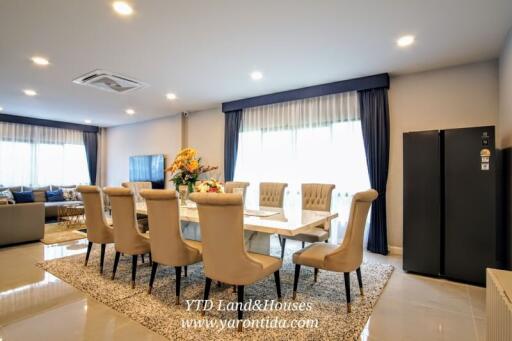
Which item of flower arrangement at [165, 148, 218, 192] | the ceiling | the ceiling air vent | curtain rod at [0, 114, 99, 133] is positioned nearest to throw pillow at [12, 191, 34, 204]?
curtain rod at [0, 114, 99, 133]

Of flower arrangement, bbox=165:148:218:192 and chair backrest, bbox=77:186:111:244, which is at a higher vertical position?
flower arrangement, bbox=165:148:218:192

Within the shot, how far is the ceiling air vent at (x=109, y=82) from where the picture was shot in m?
4.01

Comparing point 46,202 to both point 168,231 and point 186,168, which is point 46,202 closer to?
point 186,168

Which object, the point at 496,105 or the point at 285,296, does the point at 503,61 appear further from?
the point at 285,296

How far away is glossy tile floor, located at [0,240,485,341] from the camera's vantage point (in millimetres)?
1973

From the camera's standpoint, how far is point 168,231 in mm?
2354

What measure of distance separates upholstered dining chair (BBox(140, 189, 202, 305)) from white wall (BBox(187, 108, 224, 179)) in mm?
3509

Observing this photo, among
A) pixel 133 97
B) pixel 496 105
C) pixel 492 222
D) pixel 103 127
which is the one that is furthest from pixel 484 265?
pixel 103 127

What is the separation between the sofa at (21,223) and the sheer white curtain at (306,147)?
348cm

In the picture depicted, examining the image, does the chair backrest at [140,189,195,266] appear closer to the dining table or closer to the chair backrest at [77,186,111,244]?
the dining table

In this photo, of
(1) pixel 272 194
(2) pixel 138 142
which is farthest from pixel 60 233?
(1) pixel 272 194

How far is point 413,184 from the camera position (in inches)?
126

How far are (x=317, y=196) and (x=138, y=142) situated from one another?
19.5 feet

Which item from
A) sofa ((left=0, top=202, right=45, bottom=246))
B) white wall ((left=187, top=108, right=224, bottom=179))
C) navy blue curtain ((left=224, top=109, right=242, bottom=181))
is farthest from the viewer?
white wall ((left=187, top=108, right=224, bottom=179))
